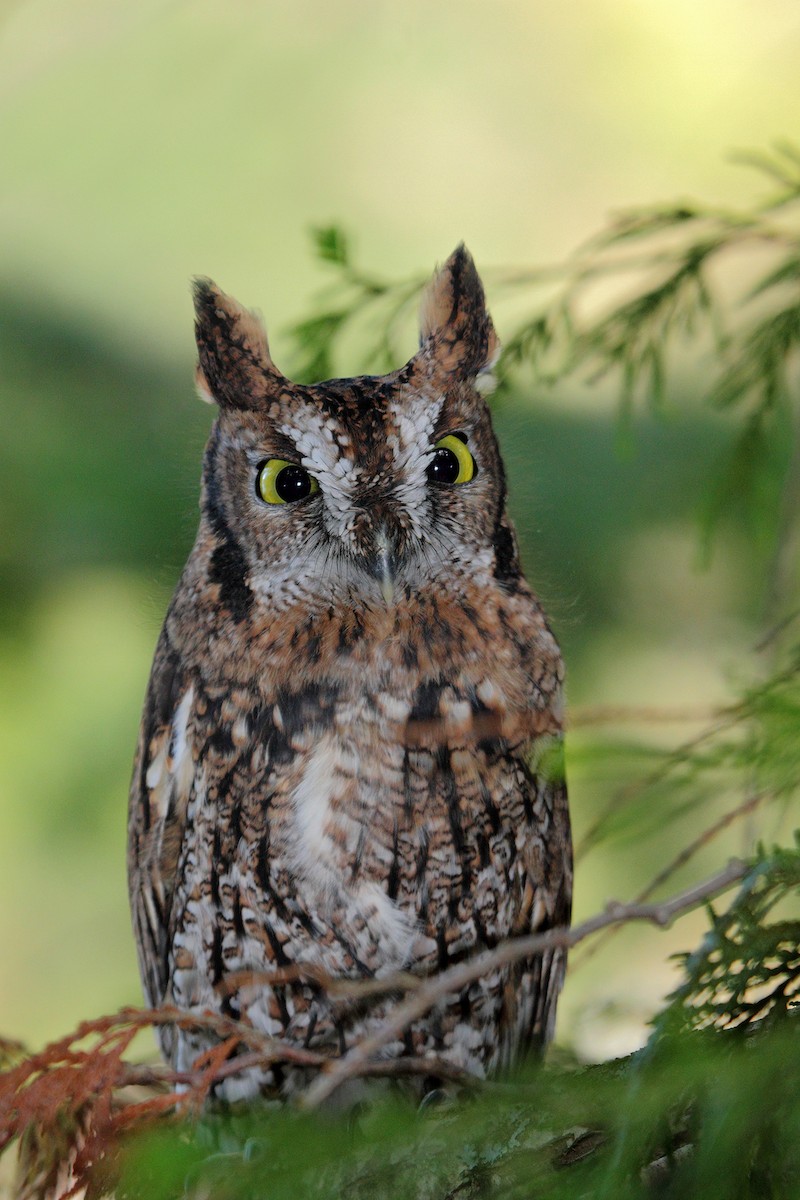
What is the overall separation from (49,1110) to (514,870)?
1.59 feet

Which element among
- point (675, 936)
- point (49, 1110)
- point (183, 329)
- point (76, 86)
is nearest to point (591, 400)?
point (183, 329)

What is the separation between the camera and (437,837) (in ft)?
3.25

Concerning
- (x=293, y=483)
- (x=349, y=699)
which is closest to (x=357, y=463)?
(x=293, y=483)

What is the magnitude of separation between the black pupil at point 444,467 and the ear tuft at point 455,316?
7 cm

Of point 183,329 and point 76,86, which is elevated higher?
point 76,86

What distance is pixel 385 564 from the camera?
0.87m

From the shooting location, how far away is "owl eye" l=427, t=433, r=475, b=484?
2.94 feet

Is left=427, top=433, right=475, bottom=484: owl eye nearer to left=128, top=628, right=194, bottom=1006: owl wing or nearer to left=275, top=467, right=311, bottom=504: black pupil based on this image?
left=275, top=467, right=311, bottom=504: black pupil

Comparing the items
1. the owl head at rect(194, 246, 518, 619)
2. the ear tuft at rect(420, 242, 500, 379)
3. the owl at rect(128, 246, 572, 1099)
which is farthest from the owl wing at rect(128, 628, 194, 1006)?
the ear tuft at rect(420, 242, 500, 379)

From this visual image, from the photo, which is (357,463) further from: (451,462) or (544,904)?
(544,904)

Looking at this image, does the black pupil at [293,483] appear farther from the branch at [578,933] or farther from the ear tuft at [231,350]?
the branch at [578,933]

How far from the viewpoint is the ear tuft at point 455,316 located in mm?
896

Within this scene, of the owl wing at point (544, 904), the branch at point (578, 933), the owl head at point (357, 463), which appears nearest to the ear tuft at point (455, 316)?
the owl head at point (357, 463)

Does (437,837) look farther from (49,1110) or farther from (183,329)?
(183,329)
